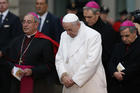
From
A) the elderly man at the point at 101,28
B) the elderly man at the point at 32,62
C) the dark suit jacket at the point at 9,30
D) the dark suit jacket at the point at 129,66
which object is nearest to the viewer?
the dark suit jacket at the point at 129,66

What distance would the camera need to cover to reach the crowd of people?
6918 mm

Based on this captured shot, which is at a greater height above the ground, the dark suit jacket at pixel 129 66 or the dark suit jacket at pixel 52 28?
the dark suit jacket at pixel 52 28

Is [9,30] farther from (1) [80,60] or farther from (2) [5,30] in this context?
(1) [80,60]

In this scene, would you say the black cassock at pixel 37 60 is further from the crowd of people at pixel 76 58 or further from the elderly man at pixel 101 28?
the elderly man at pixel 101 28

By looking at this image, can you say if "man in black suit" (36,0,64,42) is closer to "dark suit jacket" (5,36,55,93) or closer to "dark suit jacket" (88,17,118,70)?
"dark suit jacket" (88,17,118,70)

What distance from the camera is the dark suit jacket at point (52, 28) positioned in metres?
9.18

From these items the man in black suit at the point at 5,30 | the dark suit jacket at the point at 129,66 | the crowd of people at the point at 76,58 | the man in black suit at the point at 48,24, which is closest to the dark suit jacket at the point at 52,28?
the man in black suit at the point at 48,24

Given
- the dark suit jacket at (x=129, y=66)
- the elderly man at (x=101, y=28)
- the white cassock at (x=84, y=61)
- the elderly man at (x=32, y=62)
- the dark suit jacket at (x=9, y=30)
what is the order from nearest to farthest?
the white cassock at (x=84, y=61) < the dark suit jacket at (x=129, y=66) < the elderly man at (x=32, y=62) < the elderly man at (x=101, y=28) < the dark suit jacket at (x=9, y=30)

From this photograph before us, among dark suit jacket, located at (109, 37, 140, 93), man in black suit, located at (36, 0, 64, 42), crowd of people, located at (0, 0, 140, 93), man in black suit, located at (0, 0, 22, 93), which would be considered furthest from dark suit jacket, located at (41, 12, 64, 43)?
dark suit jacket, located at (109, 37, 140, 93)

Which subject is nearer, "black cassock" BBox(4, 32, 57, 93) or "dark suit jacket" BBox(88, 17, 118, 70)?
Answer: "black cassock" BBox(4, 32, 57, 93)

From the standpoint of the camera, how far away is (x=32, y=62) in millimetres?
7434

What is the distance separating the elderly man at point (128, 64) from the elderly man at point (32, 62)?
1.10 m

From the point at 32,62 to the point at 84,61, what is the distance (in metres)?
1.00

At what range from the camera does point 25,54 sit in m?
7.48
